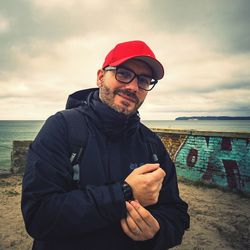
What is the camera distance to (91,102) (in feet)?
5.58

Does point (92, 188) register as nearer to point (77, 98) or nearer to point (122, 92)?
point (122, 92)

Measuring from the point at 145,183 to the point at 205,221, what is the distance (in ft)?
18.8

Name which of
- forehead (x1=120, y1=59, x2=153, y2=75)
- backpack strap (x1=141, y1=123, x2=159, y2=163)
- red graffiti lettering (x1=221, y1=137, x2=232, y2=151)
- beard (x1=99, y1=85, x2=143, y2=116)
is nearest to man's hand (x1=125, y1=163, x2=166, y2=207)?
backpack strap (x1=141, y1=123, x2=159, y2=163)

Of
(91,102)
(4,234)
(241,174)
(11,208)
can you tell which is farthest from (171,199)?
(241,174)

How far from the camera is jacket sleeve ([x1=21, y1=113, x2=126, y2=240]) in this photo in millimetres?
1152

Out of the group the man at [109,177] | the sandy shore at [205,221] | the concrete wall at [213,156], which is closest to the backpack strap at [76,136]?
the man at [109,177]

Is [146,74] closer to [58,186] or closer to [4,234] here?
[58,186]

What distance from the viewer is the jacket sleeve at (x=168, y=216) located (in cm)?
138

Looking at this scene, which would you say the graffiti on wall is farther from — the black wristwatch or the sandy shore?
the black wristwatch

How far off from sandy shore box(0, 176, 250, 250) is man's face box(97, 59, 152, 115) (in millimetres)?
4309

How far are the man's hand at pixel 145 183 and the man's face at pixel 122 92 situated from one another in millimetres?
552

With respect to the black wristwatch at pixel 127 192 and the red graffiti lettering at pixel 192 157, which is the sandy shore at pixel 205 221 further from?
the black wristwatch at pixel 127 192

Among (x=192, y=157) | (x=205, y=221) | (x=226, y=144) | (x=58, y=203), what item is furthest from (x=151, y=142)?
(x=192, y=157)

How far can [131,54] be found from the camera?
1.66m
